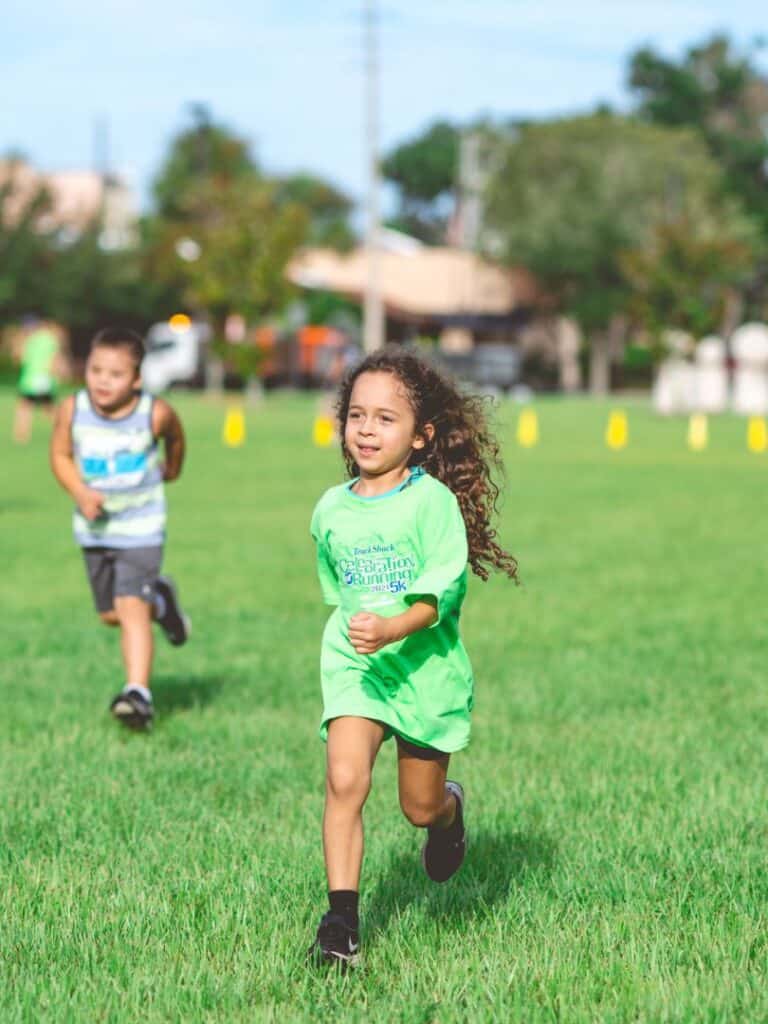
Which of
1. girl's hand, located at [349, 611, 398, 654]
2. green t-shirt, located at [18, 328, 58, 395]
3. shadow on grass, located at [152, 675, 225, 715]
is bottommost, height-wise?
shadow on grass, located at [152, 675, 225, 715]

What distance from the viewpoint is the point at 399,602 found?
4367mm

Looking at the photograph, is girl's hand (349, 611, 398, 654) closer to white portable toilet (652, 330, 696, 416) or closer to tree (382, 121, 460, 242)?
white portable toilet (652, 330, 696, 416)

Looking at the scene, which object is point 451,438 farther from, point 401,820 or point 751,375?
point 751,375

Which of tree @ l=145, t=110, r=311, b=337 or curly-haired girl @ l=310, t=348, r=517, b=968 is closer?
curly-haired girl @ l=310, t=348, r=517, b=968

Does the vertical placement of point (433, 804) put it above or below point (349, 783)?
below

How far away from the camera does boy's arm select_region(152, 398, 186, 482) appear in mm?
7543

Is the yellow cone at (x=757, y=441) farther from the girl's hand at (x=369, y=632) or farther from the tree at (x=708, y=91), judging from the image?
the tree at (x=708, y=91)

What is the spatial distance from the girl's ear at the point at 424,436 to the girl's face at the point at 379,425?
Result: 65 mm

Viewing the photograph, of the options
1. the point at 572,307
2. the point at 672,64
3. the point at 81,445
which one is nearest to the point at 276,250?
the point at 572,307

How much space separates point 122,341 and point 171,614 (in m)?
1.42

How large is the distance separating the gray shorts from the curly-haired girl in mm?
3161

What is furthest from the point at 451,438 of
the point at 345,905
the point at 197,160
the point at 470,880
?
the point at 197,160

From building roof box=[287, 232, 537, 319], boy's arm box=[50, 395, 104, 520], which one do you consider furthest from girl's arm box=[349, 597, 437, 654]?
building roof box=[287, 232, 537, 319]

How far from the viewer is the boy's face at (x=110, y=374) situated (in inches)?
286
